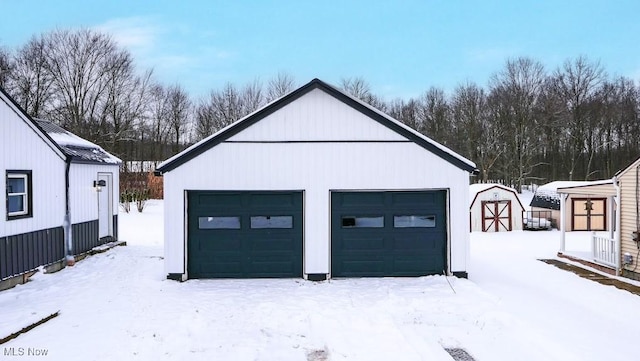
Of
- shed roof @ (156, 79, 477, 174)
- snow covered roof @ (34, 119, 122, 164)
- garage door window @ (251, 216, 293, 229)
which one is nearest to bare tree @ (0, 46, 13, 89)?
snow covered roof @ (34, 119, 122, 164)

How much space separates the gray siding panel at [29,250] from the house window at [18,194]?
501 millimetres

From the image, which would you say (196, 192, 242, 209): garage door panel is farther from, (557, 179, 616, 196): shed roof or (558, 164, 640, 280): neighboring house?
(557, 179, 616, 196): shed roof

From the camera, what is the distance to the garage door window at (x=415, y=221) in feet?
33.6

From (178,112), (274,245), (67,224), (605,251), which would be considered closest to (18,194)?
(67,224)

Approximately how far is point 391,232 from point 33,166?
334 inches

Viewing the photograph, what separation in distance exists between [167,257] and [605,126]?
40.5 metres

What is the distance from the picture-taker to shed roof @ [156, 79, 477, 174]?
9875mm

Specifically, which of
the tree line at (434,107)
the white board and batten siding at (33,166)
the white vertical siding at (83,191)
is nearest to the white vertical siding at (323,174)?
the white board and batten siding at (33,166)

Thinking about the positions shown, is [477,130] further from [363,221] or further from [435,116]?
[363,221]

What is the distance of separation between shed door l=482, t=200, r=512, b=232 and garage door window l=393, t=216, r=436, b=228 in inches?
477

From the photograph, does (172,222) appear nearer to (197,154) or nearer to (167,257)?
(167,257)

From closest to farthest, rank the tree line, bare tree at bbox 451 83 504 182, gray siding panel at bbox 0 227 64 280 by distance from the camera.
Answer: gray siding panel at bbox 0 227 64 280
the tree line
bare tree at bbox 451 83 504 182

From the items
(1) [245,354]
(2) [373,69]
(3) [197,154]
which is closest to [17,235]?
(3) [197,154]

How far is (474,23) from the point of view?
30797mm
